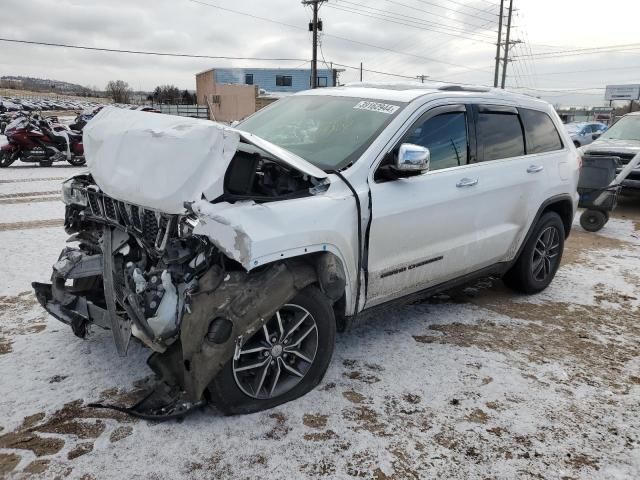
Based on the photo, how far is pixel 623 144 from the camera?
9.91 meters

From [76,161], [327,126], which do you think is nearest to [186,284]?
[327,126]

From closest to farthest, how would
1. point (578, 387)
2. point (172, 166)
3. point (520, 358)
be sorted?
point (172, 166)
point (578, 387)
point (520, 358)

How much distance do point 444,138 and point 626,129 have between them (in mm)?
8937

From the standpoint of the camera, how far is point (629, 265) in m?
6.19

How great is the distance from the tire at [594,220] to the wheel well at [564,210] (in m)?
3.39

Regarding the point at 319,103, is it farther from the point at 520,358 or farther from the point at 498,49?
the point at 498,49

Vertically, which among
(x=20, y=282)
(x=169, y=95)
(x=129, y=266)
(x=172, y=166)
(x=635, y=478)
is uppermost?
(x=169, y=95)

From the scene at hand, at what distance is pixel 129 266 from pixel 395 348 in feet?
6.42

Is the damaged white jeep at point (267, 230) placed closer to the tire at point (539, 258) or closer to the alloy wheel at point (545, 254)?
the tire at point (539, 258)

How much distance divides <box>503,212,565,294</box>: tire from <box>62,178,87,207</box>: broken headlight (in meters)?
3.72

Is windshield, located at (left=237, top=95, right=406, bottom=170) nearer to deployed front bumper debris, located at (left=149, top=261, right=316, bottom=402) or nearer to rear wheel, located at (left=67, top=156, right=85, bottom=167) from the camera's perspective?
deployed front bumper debris, located at (left=149, top=261, right=316, bottom=402)

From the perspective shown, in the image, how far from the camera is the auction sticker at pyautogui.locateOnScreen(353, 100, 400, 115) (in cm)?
357

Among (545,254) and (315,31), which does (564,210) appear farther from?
(315,31)

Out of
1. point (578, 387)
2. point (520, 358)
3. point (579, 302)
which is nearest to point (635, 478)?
point (578, 387)
